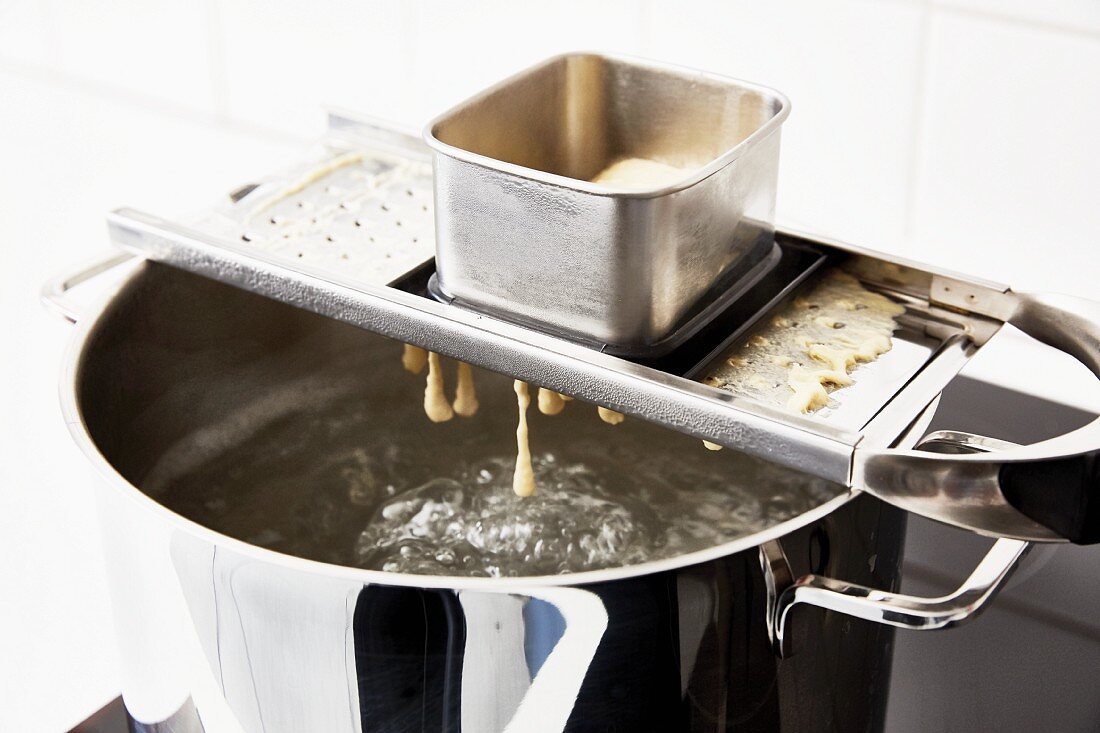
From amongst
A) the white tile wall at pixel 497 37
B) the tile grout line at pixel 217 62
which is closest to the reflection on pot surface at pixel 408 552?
the white tile wall at pixel 497 37

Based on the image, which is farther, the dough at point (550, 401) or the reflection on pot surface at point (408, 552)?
the dough at point (550, 401)

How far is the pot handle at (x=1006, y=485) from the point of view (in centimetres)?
38

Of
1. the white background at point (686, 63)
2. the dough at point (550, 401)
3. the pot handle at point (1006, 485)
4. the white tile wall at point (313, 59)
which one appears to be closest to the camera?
the pot handle at point (1006, 485)

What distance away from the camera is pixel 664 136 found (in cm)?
58

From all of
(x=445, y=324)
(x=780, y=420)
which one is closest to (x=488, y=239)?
(x=445, y=324)

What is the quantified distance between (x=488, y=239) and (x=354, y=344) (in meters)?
0.23

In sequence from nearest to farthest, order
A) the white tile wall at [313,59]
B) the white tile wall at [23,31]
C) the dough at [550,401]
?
1. the dough at [550,401]
2. the white tile wall at [313,59]
3. the white tile wall at [23,31]

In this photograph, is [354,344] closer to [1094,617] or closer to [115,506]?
[115,506]

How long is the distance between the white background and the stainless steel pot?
23cm

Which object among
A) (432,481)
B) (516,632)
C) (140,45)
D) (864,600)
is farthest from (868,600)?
(140,45)

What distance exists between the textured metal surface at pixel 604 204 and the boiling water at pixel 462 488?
0.53 ft

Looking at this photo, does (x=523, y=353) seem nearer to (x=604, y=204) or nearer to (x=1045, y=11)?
(x=604, y=204)

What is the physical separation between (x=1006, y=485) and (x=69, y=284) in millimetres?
420

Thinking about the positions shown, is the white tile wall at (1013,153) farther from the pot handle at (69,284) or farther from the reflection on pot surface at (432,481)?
the pot handle at (69,284)
